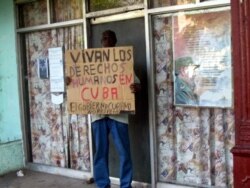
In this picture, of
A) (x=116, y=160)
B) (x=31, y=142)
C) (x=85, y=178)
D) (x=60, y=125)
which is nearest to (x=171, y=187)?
(x=116, y=160)

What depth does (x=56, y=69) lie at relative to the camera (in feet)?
21.1

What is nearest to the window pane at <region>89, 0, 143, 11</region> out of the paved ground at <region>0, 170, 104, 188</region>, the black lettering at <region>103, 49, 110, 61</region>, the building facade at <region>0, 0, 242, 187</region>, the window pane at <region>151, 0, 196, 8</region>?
the building facade at <region>0, 0, 242, 187</region>

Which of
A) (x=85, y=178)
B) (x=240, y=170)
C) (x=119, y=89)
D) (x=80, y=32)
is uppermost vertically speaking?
(x=80, y=32)

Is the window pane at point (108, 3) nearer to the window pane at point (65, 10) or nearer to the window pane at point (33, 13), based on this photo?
the window pane at point (65, 10)

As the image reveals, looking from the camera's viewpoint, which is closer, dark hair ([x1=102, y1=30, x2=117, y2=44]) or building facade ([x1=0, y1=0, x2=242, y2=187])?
building facade ([x1=0, y1=0, x2=242, y2=187])

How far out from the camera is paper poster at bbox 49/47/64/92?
6.37 m

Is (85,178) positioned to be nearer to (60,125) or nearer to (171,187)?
(60,125)

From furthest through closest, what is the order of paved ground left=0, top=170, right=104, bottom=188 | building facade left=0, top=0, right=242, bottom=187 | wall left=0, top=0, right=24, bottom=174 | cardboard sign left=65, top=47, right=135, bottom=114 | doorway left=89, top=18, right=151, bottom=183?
wall left=0, top=0, right=24, bottom=174, paved ground left=0, top=170, right=104, bottom=188, doorway left=89, top=18, right=151, bottom=183, cardboard sign left=65, top=47, right=135, bottom=114, building facade left=0, top=0, right=242, bottom=187

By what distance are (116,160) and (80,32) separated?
1691mm

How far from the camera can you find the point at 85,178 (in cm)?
624

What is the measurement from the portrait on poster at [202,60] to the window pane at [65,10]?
1.55 meters

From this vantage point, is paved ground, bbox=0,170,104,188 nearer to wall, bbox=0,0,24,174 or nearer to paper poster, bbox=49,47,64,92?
wall, bbox=0,0,24,174

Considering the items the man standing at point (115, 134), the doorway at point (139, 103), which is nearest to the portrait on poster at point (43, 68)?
the doorway at point (139, 103)

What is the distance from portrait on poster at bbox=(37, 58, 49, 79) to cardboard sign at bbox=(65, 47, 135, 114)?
1.32 metres
